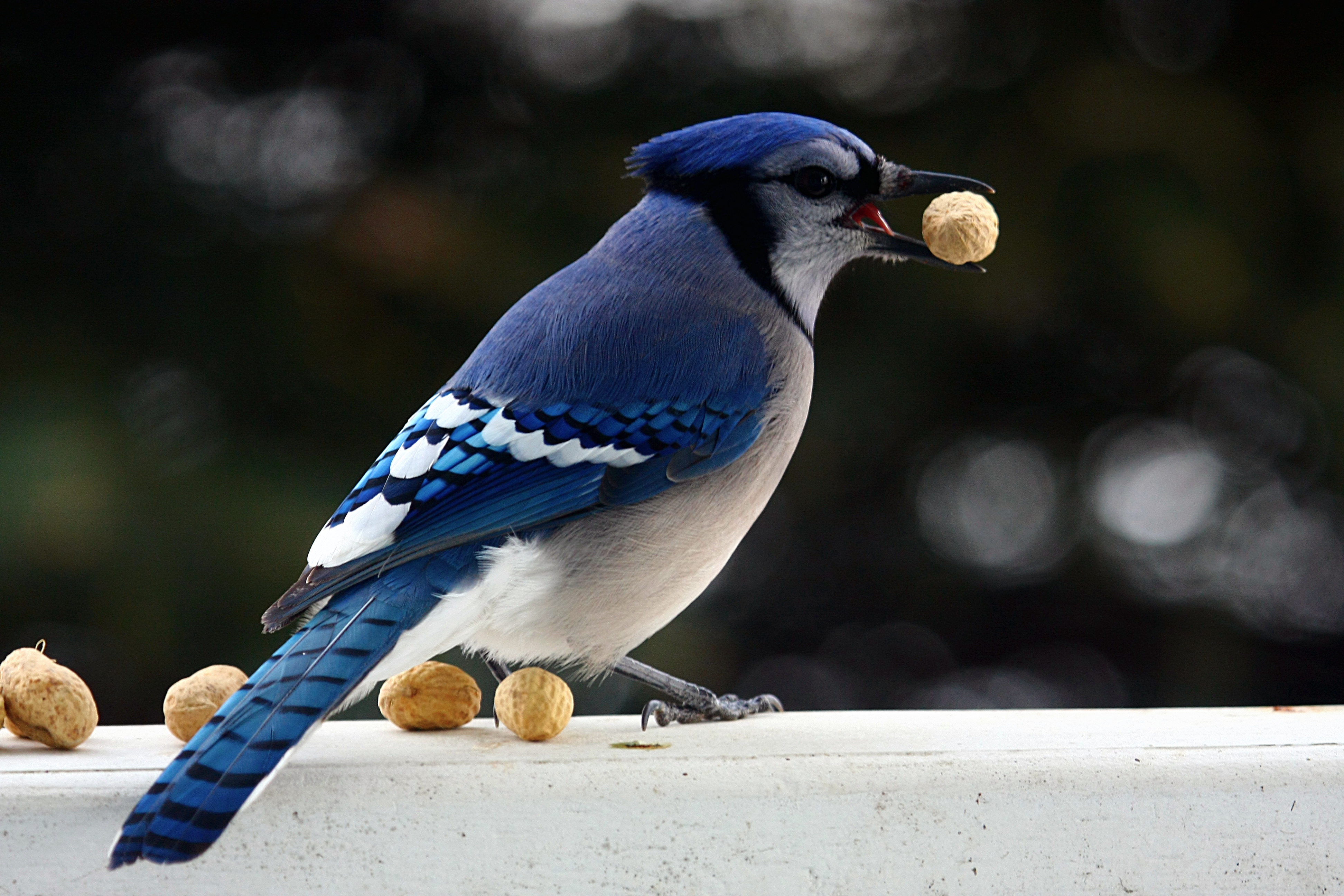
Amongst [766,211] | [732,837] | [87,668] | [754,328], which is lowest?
[87,668]

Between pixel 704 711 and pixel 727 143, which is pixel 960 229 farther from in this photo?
pixel 704 711

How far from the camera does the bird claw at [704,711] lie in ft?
4.29

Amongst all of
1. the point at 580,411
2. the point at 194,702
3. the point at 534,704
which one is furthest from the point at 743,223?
the point at 194,702

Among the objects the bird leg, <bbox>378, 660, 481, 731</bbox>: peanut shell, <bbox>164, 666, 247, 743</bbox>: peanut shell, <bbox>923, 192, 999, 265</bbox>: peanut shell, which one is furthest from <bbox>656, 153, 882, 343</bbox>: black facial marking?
<bbox>164, 666, 247, 743</bbox>: peanut shell

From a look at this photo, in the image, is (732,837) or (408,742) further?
(408,742)

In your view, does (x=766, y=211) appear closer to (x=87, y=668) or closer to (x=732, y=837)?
(x=732, y=837)

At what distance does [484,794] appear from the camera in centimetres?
94

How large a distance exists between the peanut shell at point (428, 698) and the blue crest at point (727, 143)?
0.58 meters

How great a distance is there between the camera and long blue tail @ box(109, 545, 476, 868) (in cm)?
81

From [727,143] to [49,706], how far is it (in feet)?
2.74

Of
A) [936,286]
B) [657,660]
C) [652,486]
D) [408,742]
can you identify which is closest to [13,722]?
[408,742]

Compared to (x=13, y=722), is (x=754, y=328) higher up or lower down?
higher up

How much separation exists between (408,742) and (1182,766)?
0.63 meters

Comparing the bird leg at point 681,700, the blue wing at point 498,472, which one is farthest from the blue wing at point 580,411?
the bird leg at point 681,700
